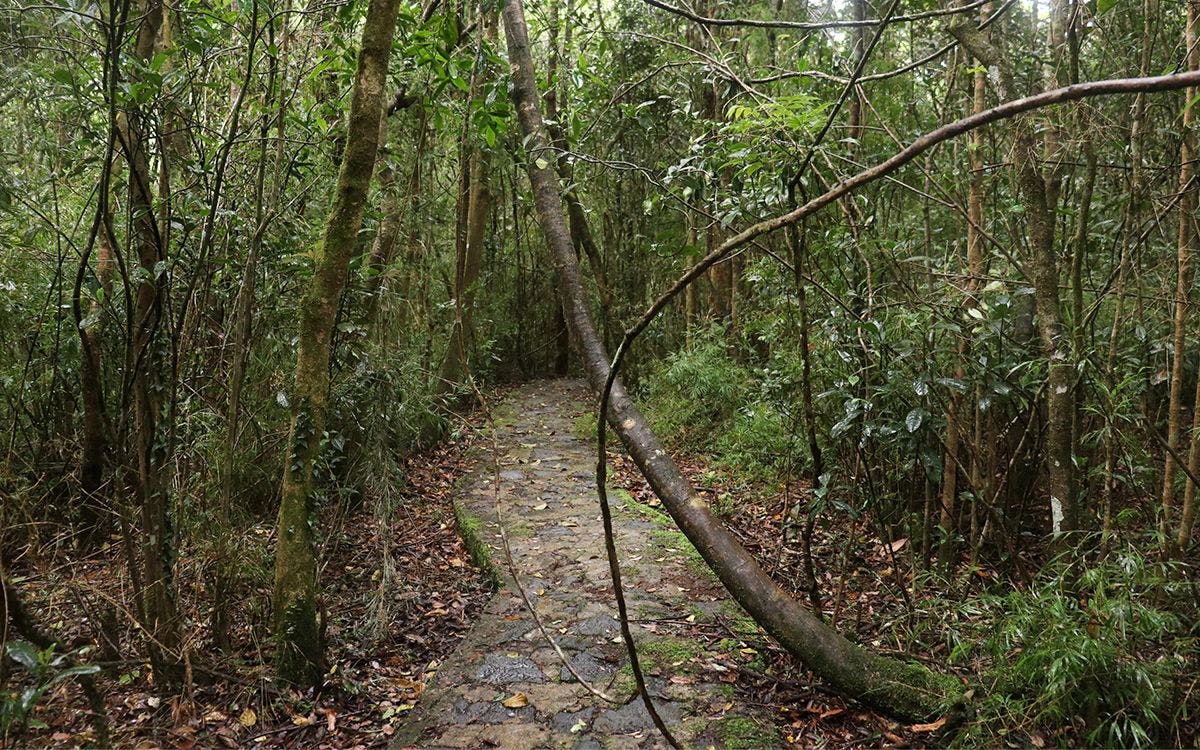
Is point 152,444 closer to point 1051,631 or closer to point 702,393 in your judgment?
point 1051,631

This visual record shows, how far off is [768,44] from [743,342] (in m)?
3.28

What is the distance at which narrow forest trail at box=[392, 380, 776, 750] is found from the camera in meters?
3.10

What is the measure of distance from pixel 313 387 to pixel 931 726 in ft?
10.1

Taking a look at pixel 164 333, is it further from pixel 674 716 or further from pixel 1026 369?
pixel 1026 369

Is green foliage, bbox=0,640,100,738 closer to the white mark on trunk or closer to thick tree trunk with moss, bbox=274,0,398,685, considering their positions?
thick tree trunk with moss, bbox=274,0,398,685

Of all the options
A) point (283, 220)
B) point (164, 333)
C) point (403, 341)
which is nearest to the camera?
point (164, 333)

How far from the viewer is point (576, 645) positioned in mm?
3820

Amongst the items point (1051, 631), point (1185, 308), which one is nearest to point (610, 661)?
point (1051, 631)

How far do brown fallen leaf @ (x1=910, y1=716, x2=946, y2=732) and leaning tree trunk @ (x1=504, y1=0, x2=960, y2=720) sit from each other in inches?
1.5

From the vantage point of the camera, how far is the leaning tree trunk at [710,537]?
2.98 m

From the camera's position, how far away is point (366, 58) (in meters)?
3.15

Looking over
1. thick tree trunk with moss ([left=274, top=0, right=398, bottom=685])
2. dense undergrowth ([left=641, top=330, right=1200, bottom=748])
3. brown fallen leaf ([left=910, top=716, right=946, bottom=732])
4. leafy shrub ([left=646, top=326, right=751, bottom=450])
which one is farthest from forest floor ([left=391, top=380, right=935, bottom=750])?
leafy shrub ([left=646, top=326, right=751, bottom=450])

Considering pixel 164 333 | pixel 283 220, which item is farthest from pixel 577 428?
pixel 164 333

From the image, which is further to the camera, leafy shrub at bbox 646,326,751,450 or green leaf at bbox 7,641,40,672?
leafy shrub at bbox 646,326,751,450
